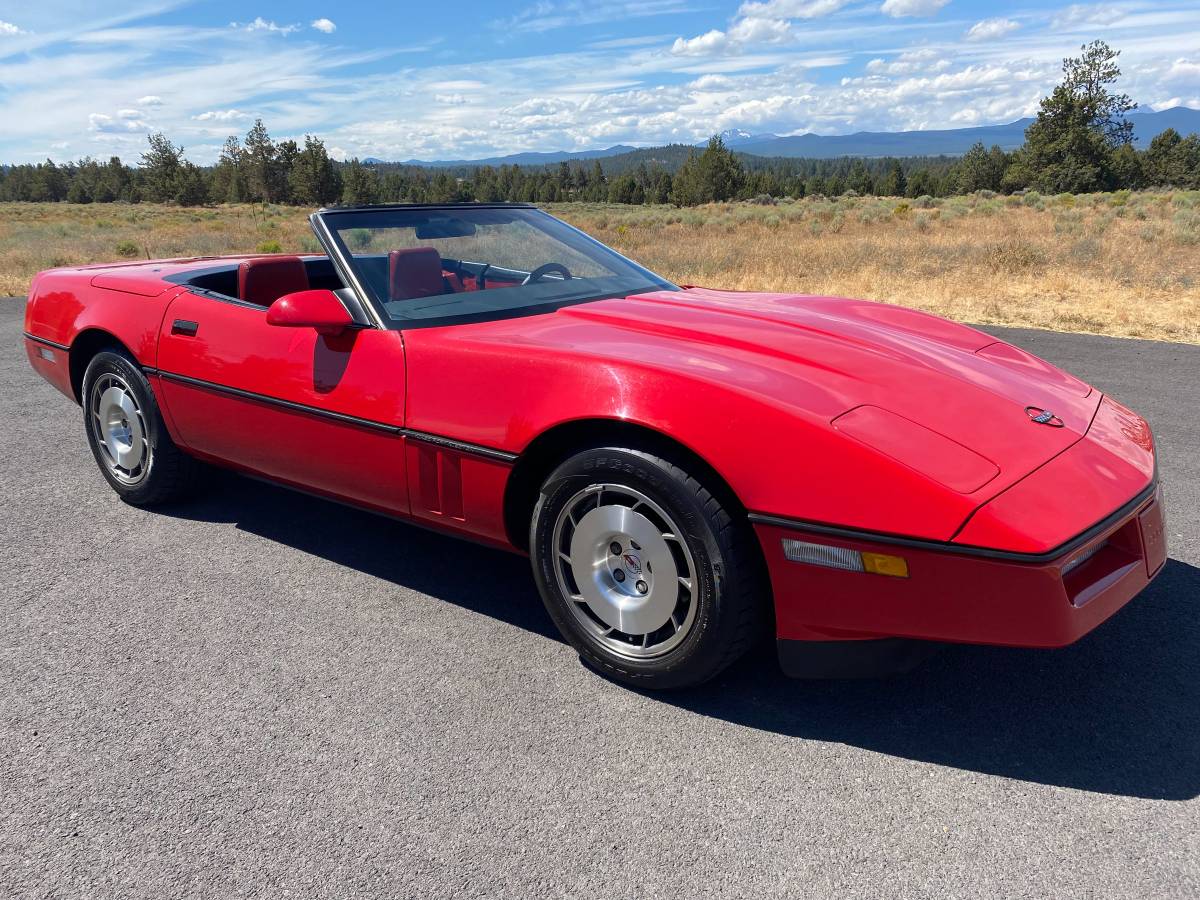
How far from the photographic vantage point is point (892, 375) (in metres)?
2.53

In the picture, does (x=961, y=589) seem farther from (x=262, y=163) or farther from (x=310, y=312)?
(x=262, y=163)

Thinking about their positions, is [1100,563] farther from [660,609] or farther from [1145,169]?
[1145,169]

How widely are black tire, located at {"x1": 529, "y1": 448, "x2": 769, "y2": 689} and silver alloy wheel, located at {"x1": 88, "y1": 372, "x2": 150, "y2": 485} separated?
2348mm

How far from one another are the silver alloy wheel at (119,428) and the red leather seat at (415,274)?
152 cm

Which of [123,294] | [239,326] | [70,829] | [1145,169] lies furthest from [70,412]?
[1145,169]

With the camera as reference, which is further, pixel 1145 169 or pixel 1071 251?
pixel 1145 169

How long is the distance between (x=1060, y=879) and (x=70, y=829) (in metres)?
2.19

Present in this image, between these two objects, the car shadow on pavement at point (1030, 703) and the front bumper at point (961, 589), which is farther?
the car shadow on pavement at point (1030, 703)

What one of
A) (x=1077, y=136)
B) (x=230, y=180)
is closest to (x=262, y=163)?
(x=230, y=180)

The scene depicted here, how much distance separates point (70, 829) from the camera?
1.97 meters

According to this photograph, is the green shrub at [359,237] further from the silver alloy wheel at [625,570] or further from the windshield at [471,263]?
the silver alloy wheel at [625,570]

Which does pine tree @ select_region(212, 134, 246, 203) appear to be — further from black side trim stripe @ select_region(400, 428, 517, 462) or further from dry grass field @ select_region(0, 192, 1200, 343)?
black side trim stripe @ select_region(400, 428, 517, 462)

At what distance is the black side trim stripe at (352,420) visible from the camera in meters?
2.65

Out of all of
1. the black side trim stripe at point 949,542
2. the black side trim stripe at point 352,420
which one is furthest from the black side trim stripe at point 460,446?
the black side trim stripe at point 949,542
